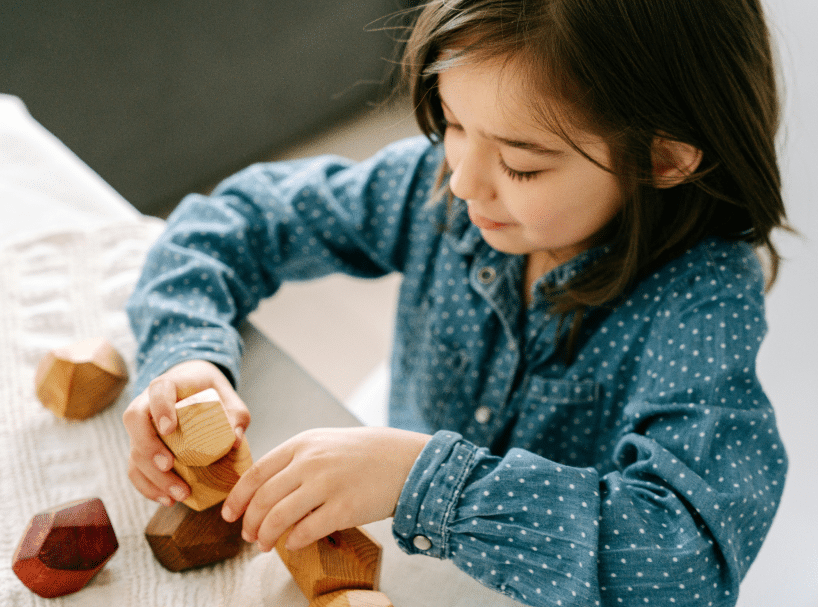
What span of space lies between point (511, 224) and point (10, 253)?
462 mm

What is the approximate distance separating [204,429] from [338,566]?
0.40 feet

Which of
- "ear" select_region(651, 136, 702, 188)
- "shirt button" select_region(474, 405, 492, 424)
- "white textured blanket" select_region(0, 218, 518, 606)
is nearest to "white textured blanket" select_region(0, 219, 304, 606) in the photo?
"white textured blanket" select_region(0, 218, 518, 606)

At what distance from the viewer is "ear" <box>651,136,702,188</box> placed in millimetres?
471

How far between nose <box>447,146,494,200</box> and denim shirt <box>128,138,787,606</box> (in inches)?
5.3

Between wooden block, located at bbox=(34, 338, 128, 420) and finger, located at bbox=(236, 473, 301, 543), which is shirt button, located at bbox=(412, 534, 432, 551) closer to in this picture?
finger, located at bbox=(236, 473, 301, 543)

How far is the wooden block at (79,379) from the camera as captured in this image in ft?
1.54

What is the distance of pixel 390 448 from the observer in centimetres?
43

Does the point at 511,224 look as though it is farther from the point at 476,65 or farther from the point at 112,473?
the point at 112,473

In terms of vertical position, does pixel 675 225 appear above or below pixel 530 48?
below

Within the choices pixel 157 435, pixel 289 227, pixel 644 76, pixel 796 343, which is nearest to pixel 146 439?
pixel 157 435

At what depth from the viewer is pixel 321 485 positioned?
15.9 inches

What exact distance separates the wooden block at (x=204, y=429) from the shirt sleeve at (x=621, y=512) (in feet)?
0.41

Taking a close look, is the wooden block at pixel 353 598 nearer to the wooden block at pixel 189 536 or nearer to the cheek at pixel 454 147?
the wooden block at pixel 189 536

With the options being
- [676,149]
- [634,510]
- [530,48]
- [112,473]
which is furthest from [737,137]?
[112,473]
